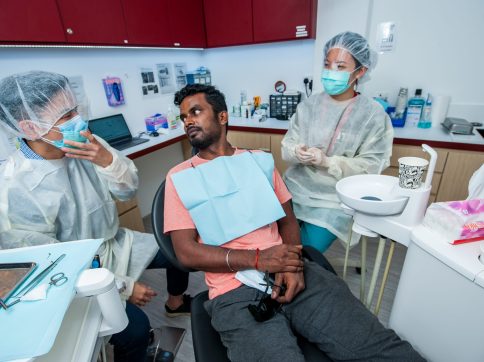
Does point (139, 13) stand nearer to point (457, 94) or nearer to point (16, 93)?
point (16, 93)

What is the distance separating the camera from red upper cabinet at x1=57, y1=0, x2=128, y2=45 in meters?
1.69

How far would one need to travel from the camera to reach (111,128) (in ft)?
7.58

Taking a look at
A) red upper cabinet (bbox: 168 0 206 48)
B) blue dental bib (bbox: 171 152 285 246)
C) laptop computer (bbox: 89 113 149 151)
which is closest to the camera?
blue dental bib (bbox: 171 152 285 246)

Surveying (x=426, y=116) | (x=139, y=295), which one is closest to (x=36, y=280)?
(x=139, y=295)

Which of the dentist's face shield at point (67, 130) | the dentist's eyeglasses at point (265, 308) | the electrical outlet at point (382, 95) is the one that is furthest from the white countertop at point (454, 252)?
the electrical outlet at point (382, 95)

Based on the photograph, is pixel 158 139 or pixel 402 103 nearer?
pixel 402 103

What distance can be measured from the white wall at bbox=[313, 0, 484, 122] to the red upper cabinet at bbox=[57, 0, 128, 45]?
1616mm

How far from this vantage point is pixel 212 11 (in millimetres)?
2641

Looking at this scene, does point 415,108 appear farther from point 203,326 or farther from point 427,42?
point 203,326

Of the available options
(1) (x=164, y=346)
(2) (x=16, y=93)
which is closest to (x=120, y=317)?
(2) (x=16, y=93)

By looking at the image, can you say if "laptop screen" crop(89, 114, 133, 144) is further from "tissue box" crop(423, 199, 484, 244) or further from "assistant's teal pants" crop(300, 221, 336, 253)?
"tissue box" crop(423, 199, 484, 244)

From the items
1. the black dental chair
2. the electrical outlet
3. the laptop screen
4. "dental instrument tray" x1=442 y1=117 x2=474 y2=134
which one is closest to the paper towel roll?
"dental instrument tray" x1=442 y1=117 x2=474 y2=134

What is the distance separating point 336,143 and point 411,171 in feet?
2.32

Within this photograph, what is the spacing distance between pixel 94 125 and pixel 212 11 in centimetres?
158
